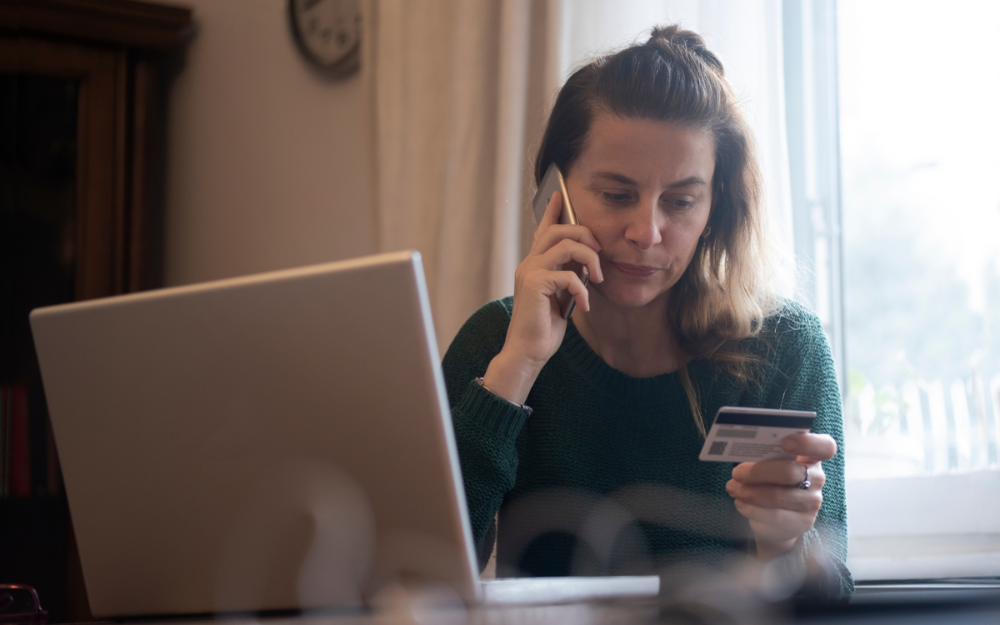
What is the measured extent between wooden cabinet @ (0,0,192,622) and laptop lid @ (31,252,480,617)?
165 cm

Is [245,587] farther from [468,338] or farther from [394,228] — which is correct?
[394,228]

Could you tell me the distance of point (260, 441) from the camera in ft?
1.77

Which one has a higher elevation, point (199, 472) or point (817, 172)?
point (817, 172)

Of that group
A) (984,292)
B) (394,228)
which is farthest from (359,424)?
(394,228)

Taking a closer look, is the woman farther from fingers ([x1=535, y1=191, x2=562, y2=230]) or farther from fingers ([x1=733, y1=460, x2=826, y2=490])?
fingers ([x1=733, y1=460, x2=826, y2=490])

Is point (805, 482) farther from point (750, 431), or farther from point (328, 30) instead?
point (328, 30)

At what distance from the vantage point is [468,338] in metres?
1.16

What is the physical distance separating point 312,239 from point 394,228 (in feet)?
1.78

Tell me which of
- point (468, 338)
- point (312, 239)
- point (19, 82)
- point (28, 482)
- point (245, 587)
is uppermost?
point (19, 82)

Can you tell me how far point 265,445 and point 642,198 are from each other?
24.9 inches

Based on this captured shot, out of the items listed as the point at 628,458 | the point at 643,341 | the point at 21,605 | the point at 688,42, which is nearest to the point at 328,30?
the point at 688,42

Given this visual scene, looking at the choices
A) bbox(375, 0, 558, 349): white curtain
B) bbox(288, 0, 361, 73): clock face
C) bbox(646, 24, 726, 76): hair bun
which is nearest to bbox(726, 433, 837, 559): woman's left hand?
bbox(646, 24, 726, 76): hair bun

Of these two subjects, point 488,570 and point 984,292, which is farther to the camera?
point 488,570

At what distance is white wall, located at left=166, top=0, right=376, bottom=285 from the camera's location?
2.15 m
